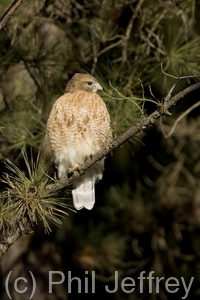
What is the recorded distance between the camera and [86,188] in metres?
4.28

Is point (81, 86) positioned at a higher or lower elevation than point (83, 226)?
higher

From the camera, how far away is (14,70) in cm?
475

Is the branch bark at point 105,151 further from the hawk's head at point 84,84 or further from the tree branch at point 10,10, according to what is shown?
the hawk's head at point 84,84

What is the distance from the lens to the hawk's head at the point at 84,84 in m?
4.18

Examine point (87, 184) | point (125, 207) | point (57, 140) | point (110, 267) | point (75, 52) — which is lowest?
point (110, 267)

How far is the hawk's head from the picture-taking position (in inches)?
164

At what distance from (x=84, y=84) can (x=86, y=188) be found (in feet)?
2.05

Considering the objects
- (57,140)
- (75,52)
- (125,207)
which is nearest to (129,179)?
(125,207)

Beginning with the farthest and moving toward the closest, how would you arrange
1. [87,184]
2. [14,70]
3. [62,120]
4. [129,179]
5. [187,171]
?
[129,179]
[187,171]
[14,70]
[87,184]
[62,120]

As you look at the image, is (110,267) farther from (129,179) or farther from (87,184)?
(87,184)

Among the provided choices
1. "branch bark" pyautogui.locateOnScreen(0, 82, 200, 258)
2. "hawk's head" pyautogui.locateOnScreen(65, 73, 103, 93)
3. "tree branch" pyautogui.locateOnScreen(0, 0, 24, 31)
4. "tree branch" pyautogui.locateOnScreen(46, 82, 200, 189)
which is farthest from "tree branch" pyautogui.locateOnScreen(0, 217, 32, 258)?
"hawk's head" pyautogui.locateOnScreen(65, 73, 103, 93)

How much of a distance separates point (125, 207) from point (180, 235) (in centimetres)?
49

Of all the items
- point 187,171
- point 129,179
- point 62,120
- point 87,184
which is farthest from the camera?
point 129,179

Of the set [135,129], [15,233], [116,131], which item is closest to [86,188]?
[116,131]
